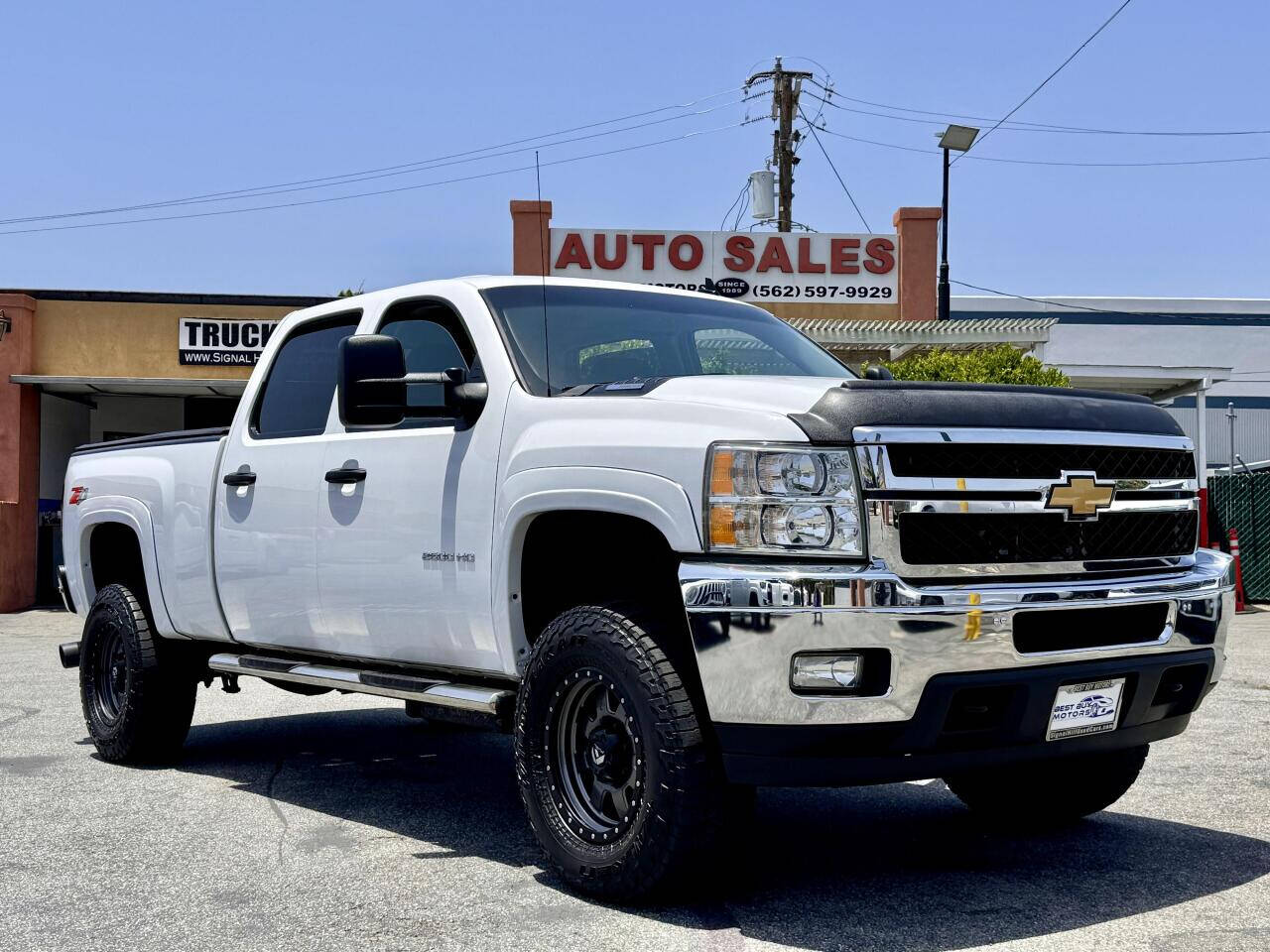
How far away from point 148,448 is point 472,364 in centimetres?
272

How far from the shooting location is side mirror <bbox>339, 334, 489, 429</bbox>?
16.6 feet

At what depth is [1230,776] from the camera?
21.6ft

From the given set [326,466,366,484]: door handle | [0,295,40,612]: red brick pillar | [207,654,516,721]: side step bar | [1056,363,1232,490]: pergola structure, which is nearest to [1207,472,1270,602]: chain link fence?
[1056,363,1232,490]: pergola structure

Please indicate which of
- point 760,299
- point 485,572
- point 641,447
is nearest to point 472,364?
point 485,572

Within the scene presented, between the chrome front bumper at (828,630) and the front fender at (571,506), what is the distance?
6.2 inches

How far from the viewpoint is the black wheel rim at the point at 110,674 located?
7.45m

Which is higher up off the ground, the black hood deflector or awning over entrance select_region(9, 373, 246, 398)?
awning over entrance select_region(9, 373, 246, 398)

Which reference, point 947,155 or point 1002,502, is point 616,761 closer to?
point 1002,502

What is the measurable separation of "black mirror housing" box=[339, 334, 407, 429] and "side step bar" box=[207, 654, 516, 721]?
995 mm

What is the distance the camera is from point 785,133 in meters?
31.8

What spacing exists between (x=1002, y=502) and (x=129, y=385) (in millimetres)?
19553

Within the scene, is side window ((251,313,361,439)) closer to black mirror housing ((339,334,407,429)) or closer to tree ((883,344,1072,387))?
black mirror housing ((339,334,407,429))

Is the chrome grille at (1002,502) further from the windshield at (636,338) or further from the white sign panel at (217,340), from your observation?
the white sign panel at (217,340)

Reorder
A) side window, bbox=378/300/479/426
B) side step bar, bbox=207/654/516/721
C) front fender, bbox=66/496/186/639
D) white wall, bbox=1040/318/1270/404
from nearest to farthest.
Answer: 1. side step bar, bbox=207/654/516/721
2. side window, bbox=378/300/479/426
3. front fender, bbox=66/496/186/639
4. white wall, bbox=1040/318/1270/404
